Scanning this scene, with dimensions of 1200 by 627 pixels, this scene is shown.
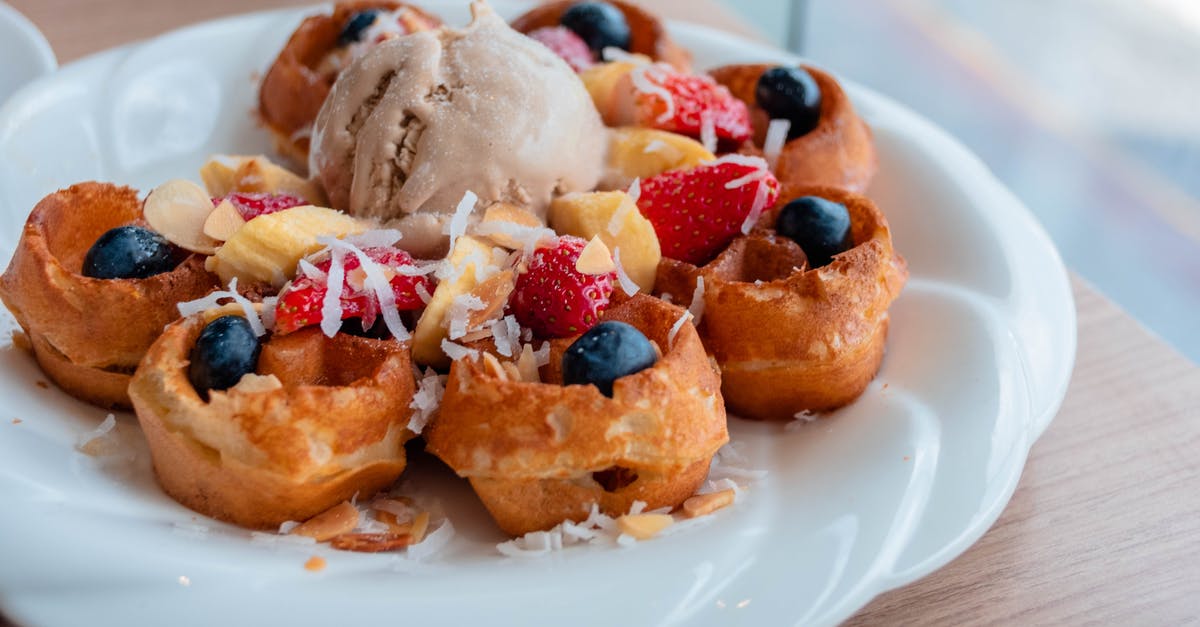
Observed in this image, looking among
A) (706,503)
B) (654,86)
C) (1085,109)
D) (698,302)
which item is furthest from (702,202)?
(1085,109)

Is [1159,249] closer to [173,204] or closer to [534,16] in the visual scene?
[534,16]

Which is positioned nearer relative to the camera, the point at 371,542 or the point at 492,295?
the point at 371,542

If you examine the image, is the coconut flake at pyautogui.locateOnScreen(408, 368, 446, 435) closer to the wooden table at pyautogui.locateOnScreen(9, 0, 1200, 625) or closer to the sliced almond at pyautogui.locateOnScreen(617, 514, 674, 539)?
the sliced almond at pyautogui.locateOnScreen(617, 514, 674, 539)

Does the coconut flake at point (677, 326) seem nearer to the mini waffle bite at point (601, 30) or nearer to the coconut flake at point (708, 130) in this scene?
the coconut flake at point (708, 130)

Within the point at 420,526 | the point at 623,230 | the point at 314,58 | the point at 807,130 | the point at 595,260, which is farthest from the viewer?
the point at 314,58

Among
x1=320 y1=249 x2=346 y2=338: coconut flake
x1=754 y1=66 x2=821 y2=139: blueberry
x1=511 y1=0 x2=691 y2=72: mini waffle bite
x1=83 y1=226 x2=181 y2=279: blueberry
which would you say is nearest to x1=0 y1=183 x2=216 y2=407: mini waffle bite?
x1=83 y1=226 x2=181 y2=279: blueberry

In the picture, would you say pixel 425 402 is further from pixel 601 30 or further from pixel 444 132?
pixel 601 30

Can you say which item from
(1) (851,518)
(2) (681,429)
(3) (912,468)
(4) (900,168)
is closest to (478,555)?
(2) (681,429)
